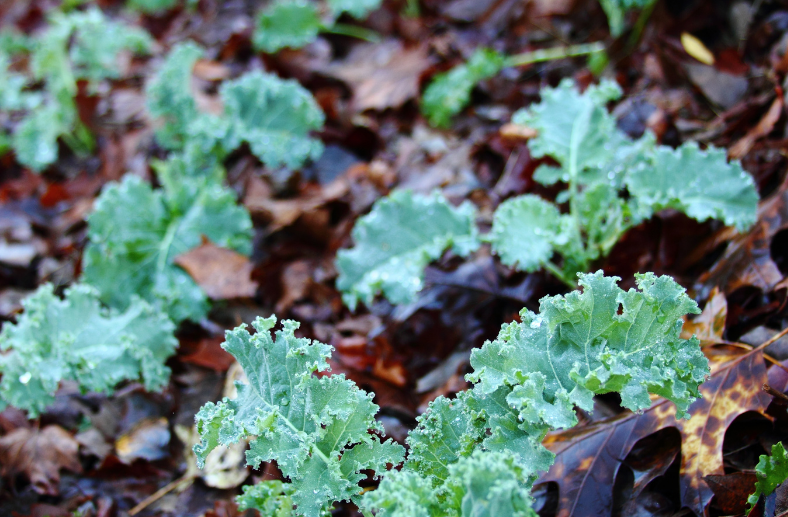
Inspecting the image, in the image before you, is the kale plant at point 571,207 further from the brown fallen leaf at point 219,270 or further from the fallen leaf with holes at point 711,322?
the brown fallen leaf at point 219,270

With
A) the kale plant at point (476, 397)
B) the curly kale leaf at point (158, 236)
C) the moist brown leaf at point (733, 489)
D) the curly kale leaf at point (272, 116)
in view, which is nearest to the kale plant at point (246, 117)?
the curly kale leaf at point (272, 116)

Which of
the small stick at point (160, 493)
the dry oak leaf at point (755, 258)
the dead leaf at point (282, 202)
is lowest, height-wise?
the small stick at point (160, 493)

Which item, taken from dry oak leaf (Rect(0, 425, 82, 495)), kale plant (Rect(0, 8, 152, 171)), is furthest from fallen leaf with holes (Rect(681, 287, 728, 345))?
kale plant (Rect(0, 8, 152, 171))

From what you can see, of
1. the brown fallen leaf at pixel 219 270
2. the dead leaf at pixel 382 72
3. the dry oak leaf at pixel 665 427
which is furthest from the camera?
the dead leaf at pixel 382 72

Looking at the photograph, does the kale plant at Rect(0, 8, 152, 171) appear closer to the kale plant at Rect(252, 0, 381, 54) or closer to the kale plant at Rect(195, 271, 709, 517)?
the kale plant at Rect(252, 0, 381, 54)

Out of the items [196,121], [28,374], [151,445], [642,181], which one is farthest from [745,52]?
[28,374]

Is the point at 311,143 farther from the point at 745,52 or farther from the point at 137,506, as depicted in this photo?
the point at 745,52
